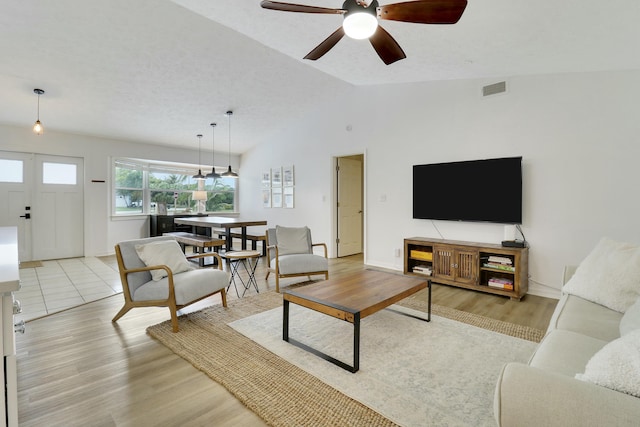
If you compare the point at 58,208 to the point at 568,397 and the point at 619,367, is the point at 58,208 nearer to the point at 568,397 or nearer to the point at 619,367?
the point at 568,397

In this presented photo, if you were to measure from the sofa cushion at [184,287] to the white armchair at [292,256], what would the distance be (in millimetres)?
945

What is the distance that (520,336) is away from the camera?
259 centimetres

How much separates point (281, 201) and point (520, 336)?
214 inches

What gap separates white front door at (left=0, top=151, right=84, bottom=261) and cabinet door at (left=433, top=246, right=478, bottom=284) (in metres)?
6.75

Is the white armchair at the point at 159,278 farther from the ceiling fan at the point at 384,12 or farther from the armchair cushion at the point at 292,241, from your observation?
the ceiling fan at the point at 384,12

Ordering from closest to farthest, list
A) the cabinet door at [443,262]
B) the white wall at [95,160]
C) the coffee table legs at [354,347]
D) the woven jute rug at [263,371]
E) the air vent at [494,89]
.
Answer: the woven jute rug at [263,371] < the coffee table legs at [354,347] < the air vent at [494,89] < the cabinet door at [443,262] < the white wall at [95,160]

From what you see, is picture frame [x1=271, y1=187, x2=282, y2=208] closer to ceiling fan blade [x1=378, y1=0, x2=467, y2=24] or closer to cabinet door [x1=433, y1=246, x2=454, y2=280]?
cabinet door [x1=433, y1=246, x2=454, y2=280]

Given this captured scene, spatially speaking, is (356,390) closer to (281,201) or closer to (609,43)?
(609,43)

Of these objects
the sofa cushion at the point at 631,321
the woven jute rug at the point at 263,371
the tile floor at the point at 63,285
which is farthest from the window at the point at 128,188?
the sofa cushion at the point at 631,321

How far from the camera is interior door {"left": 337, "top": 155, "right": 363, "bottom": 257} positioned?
6.29 m

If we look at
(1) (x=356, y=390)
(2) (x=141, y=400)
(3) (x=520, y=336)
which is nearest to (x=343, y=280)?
(1) (x=356, y=390)

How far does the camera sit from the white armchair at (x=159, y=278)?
8.86ft

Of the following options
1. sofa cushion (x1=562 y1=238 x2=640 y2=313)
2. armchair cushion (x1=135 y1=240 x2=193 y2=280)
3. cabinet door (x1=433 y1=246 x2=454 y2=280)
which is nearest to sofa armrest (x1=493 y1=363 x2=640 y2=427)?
sofa cushion (x1=562 y1=238 x2=640 y2=313)

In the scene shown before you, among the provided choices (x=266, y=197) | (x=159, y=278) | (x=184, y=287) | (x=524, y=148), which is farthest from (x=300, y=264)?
(x=266, y=197)
